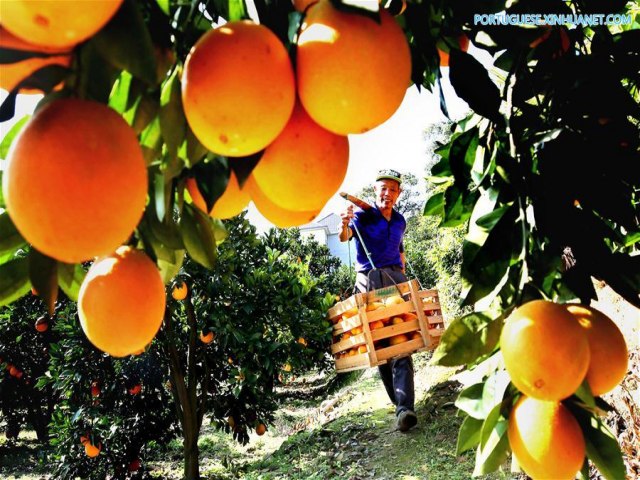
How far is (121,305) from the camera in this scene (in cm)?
51

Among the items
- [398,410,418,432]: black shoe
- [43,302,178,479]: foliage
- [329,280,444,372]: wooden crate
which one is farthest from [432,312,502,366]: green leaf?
[43,302,178,479]: foliage

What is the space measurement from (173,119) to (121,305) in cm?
20

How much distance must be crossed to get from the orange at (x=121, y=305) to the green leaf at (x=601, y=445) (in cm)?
49

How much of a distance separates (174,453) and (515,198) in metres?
6.01

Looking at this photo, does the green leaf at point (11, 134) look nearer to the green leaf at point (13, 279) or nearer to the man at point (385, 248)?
the green leaf at point (13, 279)

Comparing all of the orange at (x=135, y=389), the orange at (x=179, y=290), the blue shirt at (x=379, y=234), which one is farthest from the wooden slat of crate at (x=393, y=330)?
the orange at (x=135, y=389)

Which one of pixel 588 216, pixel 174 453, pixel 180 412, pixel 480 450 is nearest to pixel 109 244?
pixel 480 450

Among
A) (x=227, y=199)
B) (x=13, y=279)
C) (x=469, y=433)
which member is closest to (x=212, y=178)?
(x=227, y=199)

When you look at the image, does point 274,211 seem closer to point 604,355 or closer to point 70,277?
point 70,277

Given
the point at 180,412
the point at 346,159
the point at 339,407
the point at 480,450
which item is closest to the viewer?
the point at 346,159

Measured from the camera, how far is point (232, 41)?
415mm

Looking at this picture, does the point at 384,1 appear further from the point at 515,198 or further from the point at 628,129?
the point at 628,129

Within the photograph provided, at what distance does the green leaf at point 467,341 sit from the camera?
0.58m

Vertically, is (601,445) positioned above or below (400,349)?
above
